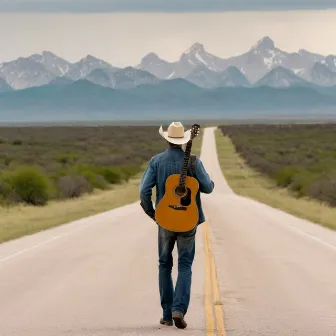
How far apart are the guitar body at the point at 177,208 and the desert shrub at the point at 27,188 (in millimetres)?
29934

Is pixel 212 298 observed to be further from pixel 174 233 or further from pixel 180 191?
pixel 180 191

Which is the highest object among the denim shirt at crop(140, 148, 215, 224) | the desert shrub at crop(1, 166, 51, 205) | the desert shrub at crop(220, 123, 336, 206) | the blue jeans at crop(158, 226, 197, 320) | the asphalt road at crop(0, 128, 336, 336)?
the denim shirt at crop(140, 148, 215, 224)

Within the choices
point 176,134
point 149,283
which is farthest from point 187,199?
point 149,283

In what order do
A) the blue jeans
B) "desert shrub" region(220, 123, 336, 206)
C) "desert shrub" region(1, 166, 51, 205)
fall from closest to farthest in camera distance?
the blue jeans, "desert shrub" region(1, 166, 51, 205), "desert shrub" region(220, 123, 336, 206)

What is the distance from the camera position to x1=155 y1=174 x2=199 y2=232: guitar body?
9547 mm

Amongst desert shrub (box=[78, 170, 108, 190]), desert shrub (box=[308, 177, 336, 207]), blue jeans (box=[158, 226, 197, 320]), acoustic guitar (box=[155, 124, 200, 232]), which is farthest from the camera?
desert shrub (box=[78, 170, 108, 190])

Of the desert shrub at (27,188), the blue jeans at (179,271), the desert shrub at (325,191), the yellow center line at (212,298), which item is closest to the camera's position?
the blue jeans at (179,271)

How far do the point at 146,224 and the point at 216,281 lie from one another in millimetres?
12544

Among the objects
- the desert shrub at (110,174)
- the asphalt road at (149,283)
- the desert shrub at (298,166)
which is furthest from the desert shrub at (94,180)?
the asphalt road at (149,283)

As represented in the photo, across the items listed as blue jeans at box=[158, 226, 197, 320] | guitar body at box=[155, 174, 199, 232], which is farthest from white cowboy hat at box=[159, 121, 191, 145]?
blue jeans at box=[158, 226, 197, 320]

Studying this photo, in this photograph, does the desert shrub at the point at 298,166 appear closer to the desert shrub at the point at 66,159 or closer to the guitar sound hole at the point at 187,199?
the desert shrub at the point at 66,159

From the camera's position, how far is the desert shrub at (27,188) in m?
39.1

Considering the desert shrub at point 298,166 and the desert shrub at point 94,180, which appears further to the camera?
the desert shrub at point 94,180

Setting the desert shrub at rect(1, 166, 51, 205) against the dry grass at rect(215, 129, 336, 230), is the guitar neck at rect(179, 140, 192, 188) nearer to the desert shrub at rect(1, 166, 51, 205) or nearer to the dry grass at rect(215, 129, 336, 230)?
the dry grass at rect(215, 129, 336, 230)
